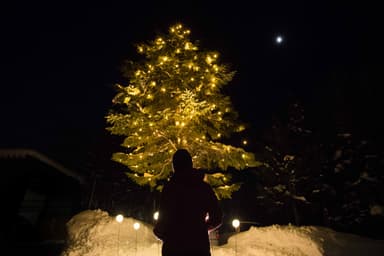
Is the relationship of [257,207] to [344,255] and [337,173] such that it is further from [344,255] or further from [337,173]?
[344,255]

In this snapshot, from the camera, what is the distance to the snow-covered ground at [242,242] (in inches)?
313

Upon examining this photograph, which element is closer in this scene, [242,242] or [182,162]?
[182,162]

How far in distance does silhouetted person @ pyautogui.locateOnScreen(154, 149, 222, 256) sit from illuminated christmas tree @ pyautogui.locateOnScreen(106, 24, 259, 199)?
722 cm

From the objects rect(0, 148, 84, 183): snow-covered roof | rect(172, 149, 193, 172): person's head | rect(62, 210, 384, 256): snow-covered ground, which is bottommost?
rect(62, 210, 384, 256): snow-covered ground

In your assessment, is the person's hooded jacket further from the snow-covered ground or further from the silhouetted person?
the snow-covered ground

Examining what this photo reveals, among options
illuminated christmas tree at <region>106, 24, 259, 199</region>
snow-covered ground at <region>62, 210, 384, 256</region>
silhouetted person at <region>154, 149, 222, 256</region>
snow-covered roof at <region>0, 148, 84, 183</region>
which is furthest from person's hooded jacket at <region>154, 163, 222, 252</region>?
snow-covered roof at <region>0, 148, 84, 183</region>

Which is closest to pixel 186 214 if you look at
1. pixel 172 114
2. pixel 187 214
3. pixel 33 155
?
pixel 187 214

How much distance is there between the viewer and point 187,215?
294cm

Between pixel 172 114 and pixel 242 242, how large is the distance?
5.23 metres

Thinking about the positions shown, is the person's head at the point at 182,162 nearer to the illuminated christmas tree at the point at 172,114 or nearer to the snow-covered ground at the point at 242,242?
the snow-covered ground at the point at 242,242

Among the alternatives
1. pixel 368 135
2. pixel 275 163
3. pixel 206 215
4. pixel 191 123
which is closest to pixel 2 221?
pixel 191 123

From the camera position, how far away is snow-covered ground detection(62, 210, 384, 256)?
7.94 m

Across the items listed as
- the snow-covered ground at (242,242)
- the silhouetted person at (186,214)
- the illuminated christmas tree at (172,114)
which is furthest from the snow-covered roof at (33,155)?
Result: the silhouetted person at (186,214)

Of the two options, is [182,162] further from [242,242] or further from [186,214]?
[242,242]
